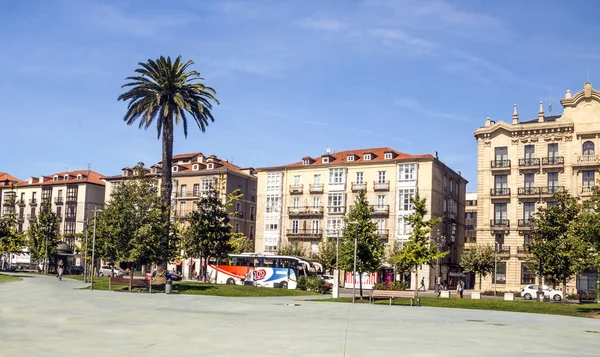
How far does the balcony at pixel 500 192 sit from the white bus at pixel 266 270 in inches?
1054

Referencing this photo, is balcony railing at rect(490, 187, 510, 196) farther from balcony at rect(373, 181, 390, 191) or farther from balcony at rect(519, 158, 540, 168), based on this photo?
balcony at rect(373, 181, 390, 191)

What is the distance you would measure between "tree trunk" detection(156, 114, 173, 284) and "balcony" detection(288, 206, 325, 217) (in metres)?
39.5

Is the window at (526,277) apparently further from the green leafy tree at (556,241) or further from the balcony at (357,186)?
the balcony at (357,186)

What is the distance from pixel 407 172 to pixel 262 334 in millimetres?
71869

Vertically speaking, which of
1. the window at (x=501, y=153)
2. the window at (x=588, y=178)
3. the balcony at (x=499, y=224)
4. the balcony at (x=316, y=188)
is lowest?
the balcony at (x=499, y=224)

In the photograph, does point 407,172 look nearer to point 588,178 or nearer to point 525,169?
point 525,169

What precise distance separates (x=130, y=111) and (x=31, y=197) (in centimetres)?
7780

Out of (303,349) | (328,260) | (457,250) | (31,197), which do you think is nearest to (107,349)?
(303,349)

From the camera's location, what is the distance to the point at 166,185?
59219 mm

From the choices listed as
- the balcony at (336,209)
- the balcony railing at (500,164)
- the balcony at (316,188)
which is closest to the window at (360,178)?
the balcony at (336,209)

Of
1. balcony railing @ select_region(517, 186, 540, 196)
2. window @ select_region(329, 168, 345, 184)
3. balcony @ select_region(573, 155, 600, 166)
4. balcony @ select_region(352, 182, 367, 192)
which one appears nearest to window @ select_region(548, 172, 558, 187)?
balcony railing @ select_region(517, 186, 540, 196)

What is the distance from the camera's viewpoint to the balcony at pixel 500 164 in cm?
8512

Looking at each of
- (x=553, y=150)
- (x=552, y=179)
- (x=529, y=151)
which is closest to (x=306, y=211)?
(x=529, y=151)

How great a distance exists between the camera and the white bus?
69.4 meters
